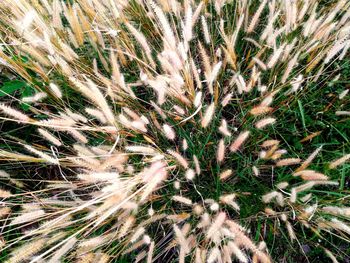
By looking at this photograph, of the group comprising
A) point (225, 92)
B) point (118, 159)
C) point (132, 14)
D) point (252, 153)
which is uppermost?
point (132, 14)

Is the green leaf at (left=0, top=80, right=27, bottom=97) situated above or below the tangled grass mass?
above

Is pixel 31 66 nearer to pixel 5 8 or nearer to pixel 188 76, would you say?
pixel 5 8

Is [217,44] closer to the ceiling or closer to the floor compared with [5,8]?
closer to the floor

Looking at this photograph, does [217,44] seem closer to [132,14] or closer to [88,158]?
[132,14]

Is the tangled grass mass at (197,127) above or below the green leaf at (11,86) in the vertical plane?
below

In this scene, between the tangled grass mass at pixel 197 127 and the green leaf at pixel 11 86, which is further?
the green leaf at pixel 11 86

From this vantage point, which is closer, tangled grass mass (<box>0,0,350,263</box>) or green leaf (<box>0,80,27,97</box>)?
tangled grass mass (<box>0,0,350,263</box>)

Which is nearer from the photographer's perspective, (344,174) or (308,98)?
(344,174)

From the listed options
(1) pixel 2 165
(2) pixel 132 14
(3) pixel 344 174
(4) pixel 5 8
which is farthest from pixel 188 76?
(1) pixel 2 165

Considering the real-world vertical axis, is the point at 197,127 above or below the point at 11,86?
below

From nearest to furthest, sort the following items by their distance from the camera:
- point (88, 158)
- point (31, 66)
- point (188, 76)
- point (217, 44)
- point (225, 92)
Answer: point (88, 158), point (188, 76), point (31, 66), point (225, 92), point (217, 44)

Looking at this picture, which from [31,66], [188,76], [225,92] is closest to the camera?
[188,76]
